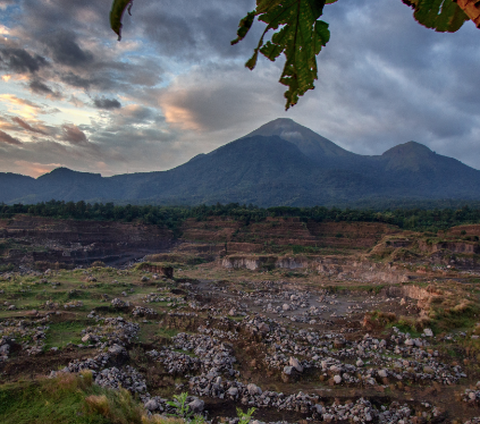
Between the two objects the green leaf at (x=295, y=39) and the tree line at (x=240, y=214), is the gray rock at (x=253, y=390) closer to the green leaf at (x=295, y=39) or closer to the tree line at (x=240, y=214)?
the green leaf at (x=295, y=39)

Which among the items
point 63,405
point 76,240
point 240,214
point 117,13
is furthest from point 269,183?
point 117,13

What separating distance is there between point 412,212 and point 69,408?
6439 cm

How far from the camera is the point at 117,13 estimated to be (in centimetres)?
94

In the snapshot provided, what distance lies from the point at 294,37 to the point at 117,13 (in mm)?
1055

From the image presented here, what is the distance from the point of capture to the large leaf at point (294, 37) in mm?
1463

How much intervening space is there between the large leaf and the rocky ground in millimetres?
8229

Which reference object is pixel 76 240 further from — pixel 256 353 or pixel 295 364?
pixel 295 364

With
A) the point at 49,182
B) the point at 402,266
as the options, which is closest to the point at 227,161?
the point at 49,182

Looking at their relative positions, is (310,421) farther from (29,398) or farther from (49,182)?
(49,182)

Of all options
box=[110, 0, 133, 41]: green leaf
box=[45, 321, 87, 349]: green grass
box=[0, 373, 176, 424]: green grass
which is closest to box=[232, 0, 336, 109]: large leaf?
box=[110, 0, 133, 41]: green leaf

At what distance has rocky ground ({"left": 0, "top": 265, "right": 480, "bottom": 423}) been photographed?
8.00 m

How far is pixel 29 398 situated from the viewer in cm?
510

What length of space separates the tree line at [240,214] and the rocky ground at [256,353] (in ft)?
111

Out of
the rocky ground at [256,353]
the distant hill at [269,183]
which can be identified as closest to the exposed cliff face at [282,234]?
the rocky ground at [256,353]
